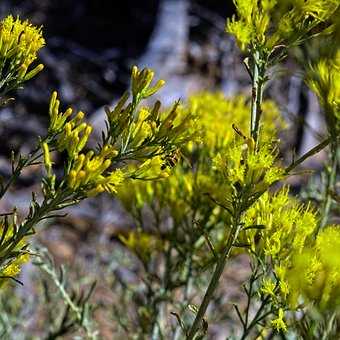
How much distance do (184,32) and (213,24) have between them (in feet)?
2.77

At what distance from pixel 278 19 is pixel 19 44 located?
1.57 feet

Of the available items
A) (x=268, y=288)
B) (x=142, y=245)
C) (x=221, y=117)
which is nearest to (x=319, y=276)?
(x=268, y=288)

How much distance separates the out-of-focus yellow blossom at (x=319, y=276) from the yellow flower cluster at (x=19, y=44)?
60 centimetres

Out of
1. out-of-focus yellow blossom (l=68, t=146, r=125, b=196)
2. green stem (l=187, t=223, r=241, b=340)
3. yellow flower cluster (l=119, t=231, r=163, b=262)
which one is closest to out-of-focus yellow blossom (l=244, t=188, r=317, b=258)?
green stem (l=187, t=223, r=241, b=340)

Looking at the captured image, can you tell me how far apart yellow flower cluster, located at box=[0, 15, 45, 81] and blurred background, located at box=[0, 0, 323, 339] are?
424cm

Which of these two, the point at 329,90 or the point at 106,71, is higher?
the point at 106,71

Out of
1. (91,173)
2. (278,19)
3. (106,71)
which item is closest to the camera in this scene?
(91,173)

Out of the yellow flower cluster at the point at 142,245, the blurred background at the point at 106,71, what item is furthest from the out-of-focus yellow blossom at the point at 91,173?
the blurred background at the point at 106,71

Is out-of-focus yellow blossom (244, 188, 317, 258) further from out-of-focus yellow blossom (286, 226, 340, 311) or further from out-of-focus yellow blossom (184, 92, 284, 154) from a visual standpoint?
out-of-focus yellow blossom (184, 92, 284, 154)

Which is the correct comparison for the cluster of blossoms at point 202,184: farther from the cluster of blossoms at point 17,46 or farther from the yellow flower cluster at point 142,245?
the cluster of blossoms at point 17,46

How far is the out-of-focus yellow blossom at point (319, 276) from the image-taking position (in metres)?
1.32

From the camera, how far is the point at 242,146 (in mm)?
1470

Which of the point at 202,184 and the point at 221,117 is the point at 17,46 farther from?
the point at 221,117

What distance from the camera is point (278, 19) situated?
1.47 meters
